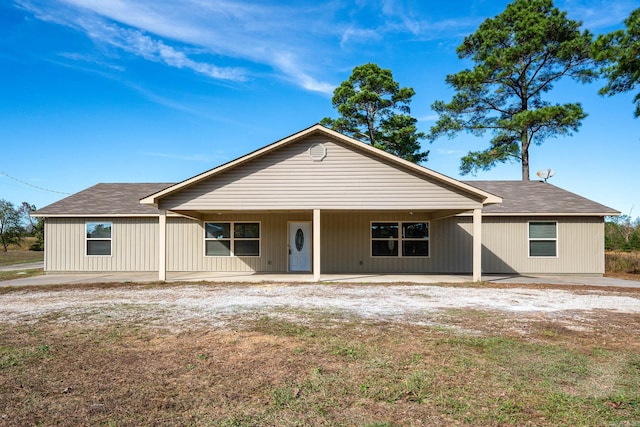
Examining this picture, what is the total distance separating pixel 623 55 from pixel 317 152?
14.6m

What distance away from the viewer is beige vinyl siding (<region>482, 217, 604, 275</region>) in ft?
52.3

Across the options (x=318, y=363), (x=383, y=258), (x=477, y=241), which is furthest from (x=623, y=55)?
(x=318, y=363)

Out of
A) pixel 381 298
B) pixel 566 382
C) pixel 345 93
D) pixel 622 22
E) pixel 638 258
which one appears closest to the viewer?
pixel 566 382

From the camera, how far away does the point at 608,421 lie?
3.34 metres

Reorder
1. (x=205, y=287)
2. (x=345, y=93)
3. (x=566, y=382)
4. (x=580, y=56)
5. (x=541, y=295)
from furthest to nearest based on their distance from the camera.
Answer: (x=345, y=93)
(x=580, y=56)
(x=205, y=287)
(x=541, y=295)
(x=566, y=382)

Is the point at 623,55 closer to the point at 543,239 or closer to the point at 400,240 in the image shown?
the point at 543,239

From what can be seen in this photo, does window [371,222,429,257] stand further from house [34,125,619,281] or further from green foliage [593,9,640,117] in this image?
green foliage [593,9,640,117]

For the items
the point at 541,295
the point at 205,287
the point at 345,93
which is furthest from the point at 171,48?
the point at 541,295

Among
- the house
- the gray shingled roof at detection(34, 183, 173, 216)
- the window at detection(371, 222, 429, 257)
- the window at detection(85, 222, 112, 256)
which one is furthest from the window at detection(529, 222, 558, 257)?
the window at detection(85, 222, 112, 256)

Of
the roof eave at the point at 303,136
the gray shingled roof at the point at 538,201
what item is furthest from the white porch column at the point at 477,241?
the gray shingled roof at the point at 538,201

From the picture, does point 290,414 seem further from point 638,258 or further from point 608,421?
Answer: point 638,258

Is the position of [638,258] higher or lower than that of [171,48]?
lower

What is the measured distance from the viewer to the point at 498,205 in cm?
1653

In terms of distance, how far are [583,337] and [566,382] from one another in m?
2.35
